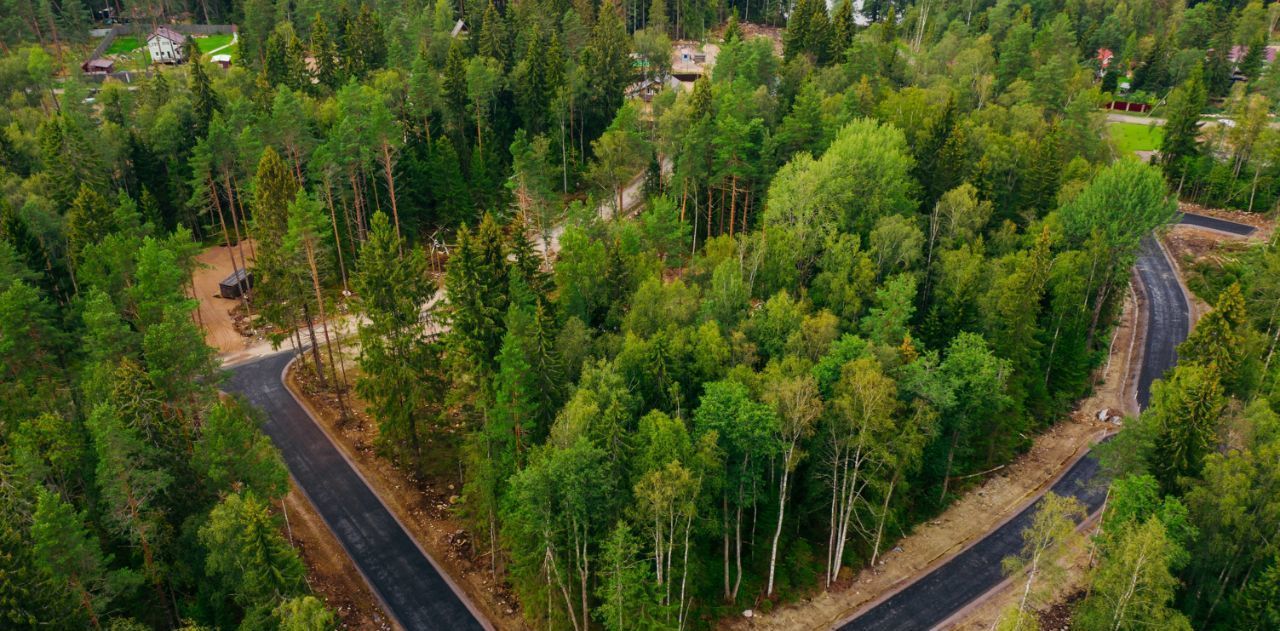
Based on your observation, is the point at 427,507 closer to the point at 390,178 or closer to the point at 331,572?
the point at 331,572

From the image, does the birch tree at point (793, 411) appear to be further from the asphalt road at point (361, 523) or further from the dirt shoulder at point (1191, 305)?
the asphalt road at point (361, 523)

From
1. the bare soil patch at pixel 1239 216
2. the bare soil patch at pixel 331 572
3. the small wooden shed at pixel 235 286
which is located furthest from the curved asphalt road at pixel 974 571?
the small wooden shed at pixel 235 286

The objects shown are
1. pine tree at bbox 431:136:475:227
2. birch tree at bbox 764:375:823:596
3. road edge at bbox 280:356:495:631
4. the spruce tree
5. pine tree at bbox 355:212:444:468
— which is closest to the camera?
birch tree at bbox 764:375:823:596

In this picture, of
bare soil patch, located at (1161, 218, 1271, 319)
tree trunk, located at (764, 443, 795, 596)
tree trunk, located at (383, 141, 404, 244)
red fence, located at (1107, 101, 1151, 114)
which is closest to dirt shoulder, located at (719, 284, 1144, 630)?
tree trunk, located at (764, 443, 795, 596)

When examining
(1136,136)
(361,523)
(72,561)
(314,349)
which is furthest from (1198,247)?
(72,561)

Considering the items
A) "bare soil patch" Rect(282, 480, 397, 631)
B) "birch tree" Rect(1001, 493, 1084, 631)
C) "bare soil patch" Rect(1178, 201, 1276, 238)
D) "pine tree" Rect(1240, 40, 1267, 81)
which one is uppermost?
"pine tree" Rect(1240, 40, 1267, 81)

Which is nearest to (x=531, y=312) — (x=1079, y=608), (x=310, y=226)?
(x=310, y=226)

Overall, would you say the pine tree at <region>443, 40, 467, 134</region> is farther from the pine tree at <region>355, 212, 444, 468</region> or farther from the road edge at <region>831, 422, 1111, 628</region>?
Answer: the road edge at <region>831, 422, 1111, 628</region>
